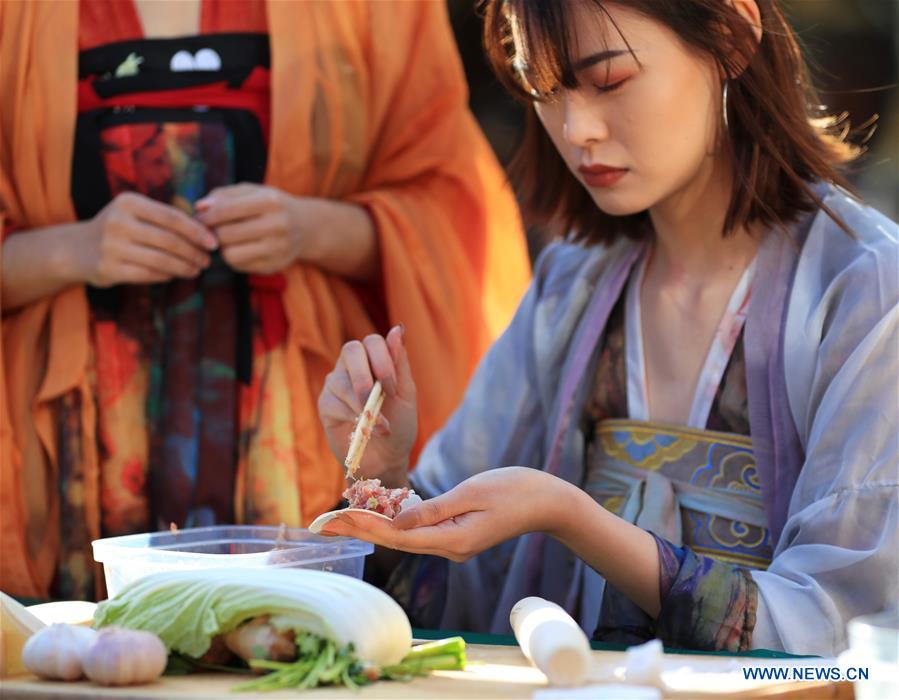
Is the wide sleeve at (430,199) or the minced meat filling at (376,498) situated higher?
the wide sleeve at (430,199)

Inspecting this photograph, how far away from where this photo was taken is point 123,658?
44.0 inches

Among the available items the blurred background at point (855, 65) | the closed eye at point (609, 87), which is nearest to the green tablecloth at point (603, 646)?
the closed eye at point (609, 87)

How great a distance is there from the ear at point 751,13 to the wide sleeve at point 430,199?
587mm

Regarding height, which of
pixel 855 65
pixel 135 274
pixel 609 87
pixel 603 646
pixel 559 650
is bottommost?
pixel 603 646

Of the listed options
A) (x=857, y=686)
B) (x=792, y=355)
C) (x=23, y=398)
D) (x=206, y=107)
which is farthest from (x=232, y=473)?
(x=857, y=686)

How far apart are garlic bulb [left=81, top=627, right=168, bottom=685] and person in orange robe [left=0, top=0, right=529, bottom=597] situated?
3.15 ft

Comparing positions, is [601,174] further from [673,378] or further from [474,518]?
[474,518]

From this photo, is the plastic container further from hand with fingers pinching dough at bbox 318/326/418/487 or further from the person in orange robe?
the person in orange robe

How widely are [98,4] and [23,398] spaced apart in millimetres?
671

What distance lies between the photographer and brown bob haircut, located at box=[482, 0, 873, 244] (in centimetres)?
167

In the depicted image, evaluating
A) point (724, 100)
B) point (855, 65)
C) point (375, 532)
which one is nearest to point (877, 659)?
point (375, 532)

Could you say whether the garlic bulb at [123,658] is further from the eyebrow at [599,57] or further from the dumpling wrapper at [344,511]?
the eyebrow at [599,57]

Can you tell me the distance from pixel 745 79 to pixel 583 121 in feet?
0.86

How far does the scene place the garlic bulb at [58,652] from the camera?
1142mm
